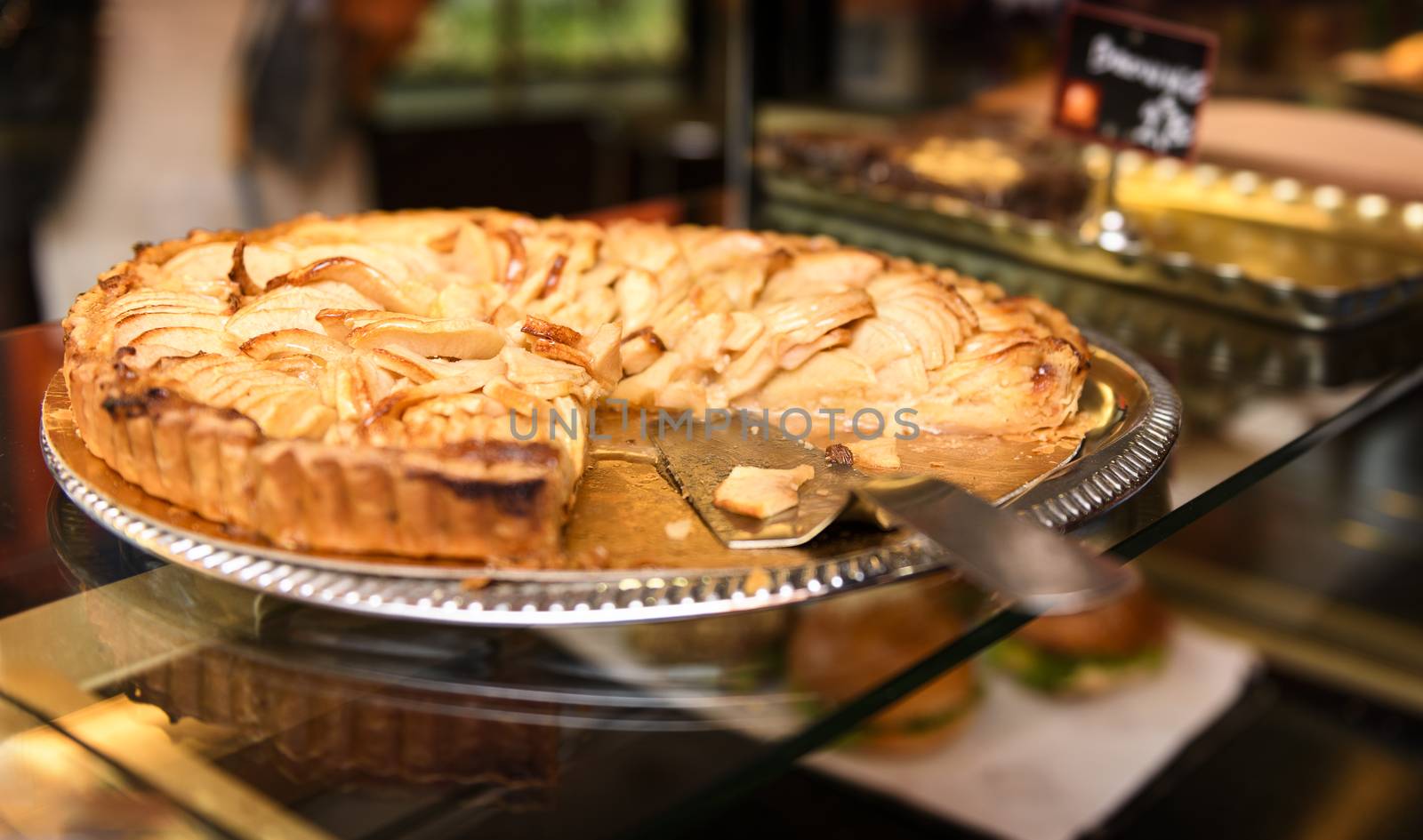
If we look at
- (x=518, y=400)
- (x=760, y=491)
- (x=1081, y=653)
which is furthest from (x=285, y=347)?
(x=1081, y=653)

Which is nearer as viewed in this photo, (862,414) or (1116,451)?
(1116,451)

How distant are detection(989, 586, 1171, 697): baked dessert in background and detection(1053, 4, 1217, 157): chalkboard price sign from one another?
3.60 ft

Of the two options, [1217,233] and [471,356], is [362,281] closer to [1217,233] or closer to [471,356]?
[471,356]

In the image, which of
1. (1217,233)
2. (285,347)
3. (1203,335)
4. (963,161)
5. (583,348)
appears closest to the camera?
(285,347)

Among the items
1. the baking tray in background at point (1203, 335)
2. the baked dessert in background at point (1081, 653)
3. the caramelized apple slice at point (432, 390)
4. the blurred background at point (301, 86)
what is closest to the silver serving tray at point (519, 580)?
the caramelized apple slice at point (432, 390)

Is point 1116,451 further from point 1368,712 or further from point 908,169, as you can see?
point 1368,712

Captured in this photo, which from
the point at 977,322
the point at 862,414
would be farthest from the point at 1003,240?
the point at 862,414

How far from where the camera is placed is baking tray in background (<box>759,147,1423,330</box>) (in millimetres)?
2527

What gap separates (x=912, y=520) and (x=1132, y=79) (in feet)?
5.91

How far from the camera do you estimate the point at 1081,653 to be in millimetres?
3055

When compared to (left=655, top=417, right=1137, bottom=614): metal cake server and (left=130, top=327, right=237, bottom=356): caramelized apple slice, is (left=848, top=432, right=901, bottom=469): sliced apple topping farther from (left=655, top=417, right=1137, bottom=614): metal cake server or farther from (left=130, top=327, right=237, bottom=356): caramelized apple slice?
(left=130, top=327, right=237, bottom=356): caramelized apple slice

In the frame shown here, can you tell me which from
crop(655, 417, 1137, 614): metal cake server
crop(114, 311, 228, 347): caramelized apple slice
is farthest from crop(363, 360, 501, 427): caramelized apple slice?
crop(114, 311, 228, 347): caramelized apple slice

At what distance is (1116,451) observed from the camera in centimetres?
167

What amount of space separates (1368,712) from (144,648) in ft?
9.65
